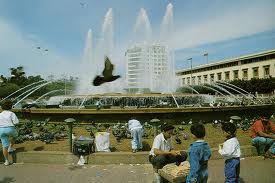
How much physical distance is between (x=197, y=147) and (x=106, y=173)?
337 cm

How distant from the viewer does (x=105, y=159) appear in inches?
333

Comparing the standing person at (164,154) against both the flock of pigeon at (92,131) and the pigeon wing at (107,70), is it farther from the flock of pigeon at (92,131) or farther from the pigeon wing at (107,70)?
the pigeon wing at (107,70)

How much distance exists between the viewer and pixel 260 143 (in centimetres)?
902

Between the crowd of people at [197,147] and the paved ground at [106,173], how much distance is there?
1.97ft

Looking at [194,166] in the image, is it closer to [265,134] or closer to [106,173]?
[106,173]

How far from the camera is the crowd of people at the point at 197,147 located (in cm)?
495

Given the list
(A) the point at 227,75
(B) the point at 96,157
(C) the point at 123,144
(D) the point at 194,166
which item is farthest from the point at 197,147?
(A) the point at 227,75

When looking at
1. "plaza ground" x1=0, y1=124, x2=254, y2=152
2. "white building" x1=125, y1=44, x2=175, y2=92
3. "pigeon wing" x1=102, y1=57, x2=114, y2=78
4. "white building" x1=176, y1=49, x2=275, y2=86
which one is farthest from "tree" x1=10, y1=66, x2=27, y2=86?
"plaza ground" x1=0, y1=124, x2=254, y2=152

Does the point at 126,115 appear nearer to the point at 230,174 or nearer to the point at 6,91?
the point at 230,174

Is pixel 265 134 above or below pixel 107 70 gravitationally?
below

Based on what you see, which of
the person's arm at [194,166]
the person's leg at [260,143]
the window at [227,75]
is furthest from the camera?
the window at [227,75]

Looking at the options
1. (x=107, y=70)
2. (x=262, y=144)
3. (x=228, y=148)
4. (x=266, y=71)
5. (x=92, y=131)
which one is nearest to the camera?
(x=228, y=148)

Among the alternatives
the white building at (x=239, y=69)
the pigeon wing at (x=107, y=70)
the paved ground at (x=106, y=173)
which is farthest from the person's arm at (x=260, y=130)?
the white building at (x=239, y=69)

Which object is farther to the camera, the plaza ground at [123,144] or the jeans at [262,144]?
the plaza ground at [123,144]
